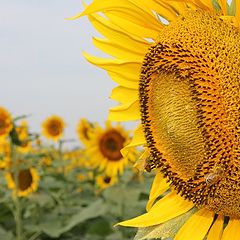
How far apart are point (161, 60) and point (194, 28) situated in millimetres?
142

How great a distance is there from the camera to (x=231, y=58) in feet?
5.38

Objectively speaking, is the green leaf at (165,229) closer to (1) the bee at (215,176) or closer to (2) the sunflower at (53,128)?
(1) the bee at (215,176)

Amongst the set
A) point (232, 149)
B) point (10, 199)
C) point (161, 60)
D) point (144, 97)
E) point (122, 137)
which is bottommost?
point (10, 199)

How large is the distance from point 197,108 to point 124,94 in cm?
45

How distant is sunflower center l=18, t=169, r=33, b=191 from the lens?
290 inches

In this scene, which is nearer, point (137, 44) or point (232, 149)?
point (232, 149)

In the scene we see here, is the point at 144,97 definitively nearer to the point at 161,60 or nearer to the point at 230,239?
the point at 161,60

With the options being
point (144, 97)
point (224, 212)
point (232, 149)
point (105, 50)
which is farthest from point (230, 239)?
point (105, 50)

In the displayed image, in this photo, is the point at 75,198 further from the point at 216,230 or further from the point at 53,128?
the point at 216,230

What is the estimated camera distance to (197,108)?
5.48 ft

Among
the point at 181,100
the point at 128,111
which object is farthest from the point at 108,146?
the point at 181,100

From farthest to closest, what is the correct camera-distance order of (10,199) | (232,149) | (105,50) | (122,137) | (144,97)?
(10,199)
(122,137)
(105,50)
(144,97)
(232,149)

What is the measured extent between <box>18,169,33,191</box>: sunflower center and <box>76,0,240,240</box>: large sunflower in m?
5.49

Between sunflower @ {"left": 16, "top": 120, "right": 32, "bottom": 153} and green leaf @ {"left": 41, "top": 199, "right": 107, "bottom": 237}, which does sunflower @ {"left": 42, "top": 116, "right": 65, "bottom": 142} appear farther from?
green leaf @ {"left": 41, "top": 199, "right": 107, "bottom": 237}
